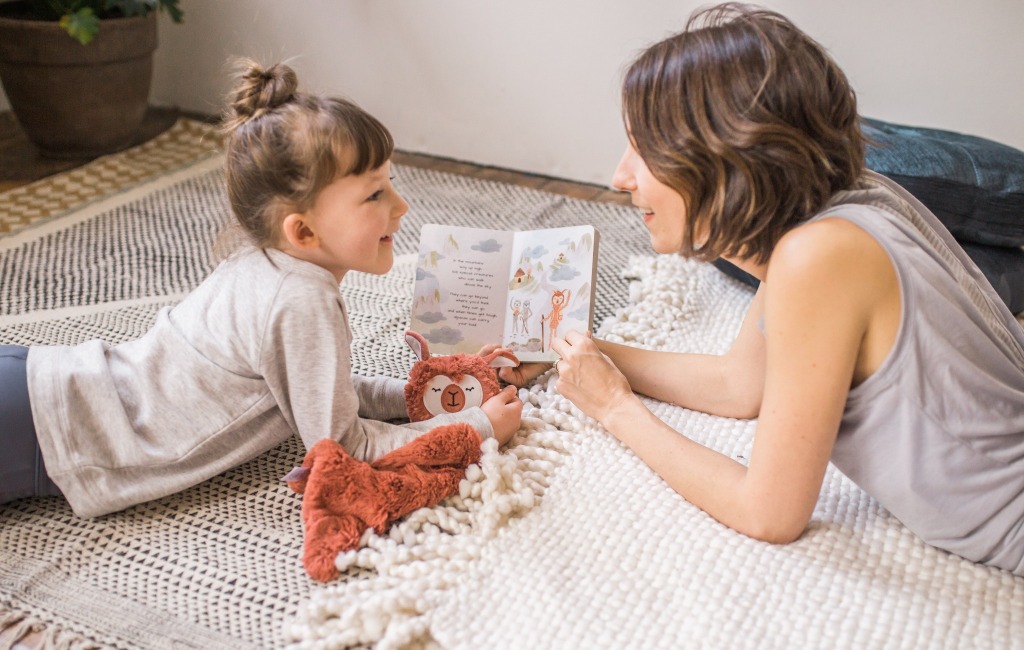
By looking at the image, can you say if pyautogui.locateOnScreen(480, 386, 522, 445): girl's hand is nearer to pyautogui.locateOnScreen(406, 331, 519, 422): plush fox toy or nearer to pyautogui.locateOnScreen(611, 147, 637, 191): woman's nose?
pyautogui.locateOnScreen(406, 331, 519, 422): plush fox toy

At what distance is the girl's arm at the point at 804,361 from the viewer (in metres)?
0.94

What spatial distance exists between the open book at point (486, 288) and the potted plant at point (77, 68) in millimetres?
1270

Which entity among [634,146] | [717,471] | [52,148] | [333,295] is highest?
[634,146]

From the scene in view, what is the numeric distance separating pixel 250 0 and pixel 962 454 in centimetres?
227


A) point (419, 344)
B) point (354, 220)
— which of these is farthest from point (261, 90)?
point (419, 344)

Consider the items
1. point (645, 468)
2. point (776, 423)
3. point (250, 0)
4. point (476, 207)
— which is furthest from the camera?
point (250, 0)

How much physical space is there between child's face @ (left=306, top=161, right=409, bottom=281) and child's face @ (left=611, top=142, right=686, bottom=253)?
0.31 metres

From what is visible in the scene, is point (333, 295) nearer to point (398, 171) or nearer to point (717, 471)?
point (717, 471)

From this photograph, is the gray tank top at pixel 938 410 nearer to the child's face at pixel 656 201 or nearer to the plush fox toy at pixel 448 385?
the child's face at pixel 656 201

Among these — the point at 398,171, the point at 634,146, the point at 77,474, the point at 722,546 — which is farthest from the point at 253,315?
the point at 398,171

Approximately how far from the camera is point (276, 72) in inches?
45.1

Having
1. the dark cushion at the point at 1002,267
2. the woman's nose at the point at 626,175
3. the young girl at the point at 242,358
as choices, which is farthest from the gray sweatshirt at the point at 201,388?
the dark cushion at the point at 1002,267

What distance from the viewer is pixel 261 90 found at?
114 centimetres

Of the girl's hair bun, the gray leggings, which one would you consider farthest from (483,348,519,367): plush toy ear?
the gray leggings
